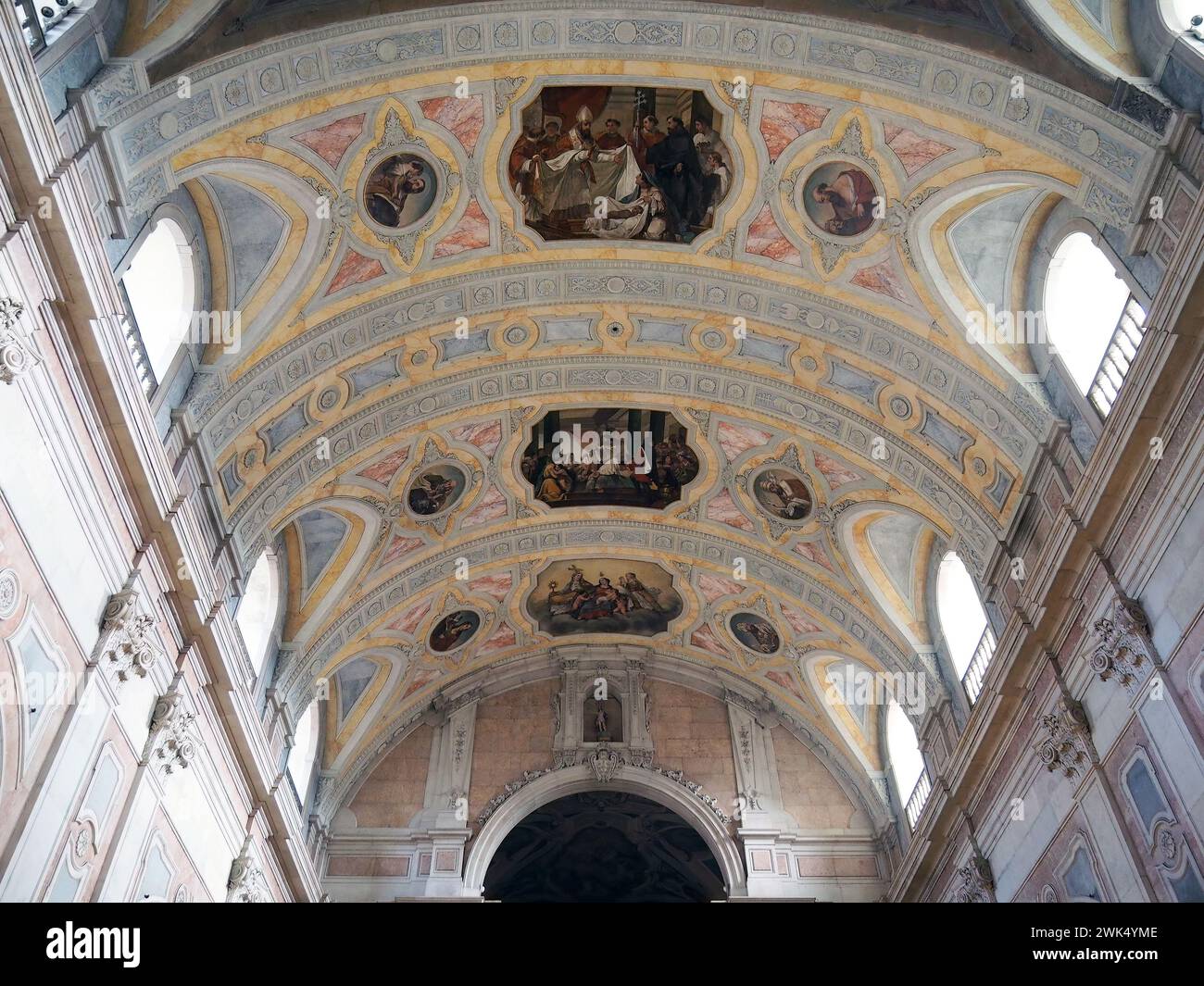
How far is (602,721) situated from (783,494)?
A: 6543 mm

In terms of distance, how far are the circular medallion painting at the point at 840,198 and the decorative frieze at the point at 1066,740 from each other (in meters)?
6.05

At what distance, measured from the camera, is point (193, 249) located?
12.6 metres

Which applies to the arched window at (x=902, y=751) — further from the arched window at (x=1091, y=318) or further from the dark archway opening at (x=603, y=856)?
the arched window at (x=1091, y=318)

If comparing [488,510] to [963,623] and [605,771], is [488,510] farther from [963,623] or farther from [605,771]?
[963,623]

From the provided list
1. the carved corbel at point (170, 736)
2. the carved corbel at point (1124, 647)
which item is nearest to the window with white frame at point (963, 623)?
the carved corbel at point (1124, 647)

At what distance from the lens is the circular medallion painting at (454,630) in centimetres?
2036

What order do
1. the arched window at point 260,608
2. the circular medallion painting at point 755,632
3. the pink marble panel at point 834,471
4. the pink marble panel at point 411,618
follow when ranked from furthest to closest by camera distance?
the circular medallion painting at point 755,632 → the pink marble panel at point 411,618 → the pink marble panel at point 834,471 → the arched window at point 260,608

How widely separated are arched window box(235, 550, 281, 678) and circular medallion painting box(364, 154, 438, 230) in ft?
17.8

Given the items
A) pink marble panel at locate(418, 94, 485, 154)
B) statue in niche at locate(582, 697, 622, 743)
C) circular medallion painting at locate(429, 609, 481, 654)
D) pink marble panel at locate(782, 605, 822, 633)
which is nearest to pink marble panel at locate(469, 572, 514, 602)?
circular medallion painting at locate(429, 609, 481, 654)

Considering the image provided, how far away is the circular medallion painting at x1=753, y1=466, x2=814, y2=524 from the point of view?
17000 millimetres

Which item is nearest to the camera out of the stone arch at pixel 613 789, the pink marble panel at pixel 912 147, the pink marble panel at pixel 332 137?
the pink marble panel at pixel 912 147

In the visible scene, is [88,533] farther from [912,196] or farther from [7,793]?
[912,196]

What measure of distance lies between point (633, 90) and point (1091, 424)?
6376mm
